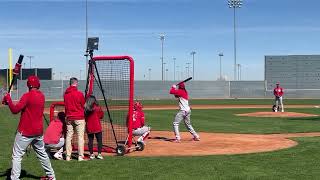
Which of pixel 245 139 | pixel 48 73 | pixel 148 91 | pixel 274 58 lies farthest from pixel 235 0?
pixel 245 139

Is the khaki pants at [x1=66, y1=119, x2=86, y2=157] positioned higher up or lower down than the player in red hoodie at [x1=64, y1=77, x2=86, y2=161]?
lower down

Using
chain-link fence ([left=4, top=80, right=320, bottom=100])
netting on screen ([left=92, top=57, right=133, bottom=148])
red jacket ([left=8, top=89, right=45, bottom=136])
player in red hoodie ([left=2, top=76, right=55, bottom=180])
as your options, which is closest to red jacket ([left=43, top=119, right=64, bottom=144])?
netting on screen ([left=92, top=57, right=133, bottom=148])

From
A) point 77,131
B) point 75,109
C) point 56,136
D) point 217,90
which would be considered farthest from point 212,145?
point 217,90

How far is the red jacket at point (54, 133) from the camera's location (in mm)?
11469

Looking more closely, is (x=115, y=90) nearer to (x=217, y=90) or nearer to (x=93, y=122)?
(x=93, y=122)

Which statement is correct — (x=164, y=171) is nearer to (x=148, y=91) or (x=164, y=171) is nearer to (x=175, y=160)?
(x=175, y=160)

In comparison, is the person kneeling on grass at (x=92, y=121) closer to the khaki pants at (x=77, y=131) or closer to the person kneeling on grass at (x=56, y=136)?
the khaki pants at (x=77, y=131)

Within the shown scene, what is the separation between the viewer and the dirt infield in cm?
1301

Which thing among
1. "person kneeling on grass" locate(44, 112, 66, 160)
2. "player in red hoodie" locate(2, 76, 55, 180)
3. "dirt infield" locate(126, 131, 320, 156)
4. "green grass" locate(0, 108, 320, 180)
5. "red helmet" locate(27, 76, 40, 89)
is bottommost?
"dirt infield" locate(126, 131, 320, 156)

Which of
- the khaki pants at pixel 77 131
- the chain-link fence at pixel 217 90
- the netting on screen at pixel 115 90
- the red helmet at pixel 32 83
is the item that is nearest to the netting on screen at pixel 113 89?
the netting on screen at pixel 115 90

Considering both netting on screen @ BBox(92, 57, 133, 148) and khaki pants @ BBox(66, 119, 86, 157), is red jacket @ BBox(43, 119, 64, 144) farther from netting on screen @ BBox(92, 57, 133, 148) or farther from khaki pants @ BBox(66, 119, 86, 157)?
netting on screen @ BBox(92, 57, 133, 148)

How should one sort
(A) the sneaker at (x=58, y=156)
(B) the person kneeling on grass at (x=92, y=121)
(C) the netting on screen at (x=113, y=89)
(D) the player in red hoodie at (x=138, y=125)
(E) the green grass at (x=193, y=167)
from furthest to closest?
1. (D) the player in red hoodie at (x=138, y=125)
2. (C) the netting on screen at (x=113, y=89)
3. (B) the person kneeling on grass at (x=92, y=121)
4. (A) the sneaker at (x=58, y=156)
5. (E) the green grass at (x=193, y=167)

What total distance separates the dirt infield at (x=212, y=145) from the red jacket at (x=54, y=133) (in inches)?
75.9

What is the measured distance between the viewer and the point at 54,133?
454 inches
